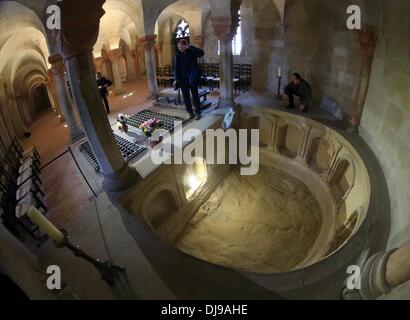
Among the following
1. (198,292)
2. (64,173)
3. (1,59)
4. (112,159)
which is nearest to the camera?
(198,292)

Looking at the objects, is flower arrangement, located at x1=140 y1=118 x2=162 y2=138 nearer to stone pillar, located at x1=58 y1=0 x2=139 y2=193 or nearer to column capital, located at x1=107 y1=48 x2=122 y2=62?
stone pillar, located at x1=58 y1=0 x2=139 y2=193

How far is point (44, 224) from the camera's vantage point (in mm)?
2027

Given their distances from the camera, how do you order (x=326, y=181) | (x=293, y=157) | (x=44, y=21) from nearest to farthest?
(x=44, y=21)
(x=326, y=181)
(x=293, y=157)

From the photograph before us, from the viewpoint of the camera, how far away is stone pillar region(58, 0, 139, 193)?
314cm

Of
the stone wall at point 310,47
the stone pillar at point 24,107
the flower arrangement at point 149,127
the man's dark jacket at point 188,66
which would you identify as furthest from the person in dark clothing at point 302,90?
the stone pillar at point 24,107

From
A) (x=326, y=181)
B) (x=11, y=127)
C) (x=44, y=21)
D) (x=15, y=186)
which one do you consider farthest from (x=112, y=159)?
(x=11, y=127)

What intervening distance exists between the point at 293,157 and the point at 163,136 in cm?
400

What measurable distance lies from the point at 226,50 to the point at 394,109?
458 cm

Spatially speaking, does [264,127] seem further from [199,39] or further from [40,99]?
[40,99]

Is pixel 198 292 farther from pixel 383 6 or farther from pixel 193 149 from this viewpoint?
pixel 383 6

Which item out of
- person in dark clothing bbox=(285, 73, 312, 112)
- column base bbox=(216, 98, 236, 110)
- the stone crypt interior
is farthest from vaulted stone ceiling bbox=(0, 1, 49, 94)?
person in dark clothing bbox=(285, 73, 312, 112)

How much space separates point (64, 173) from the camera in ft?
17.5

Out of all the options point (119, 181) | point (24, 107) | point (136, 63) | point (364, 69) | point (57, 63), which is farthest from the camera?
point (136, 63)

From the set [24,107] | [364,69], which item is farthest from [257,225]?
[24,107]
